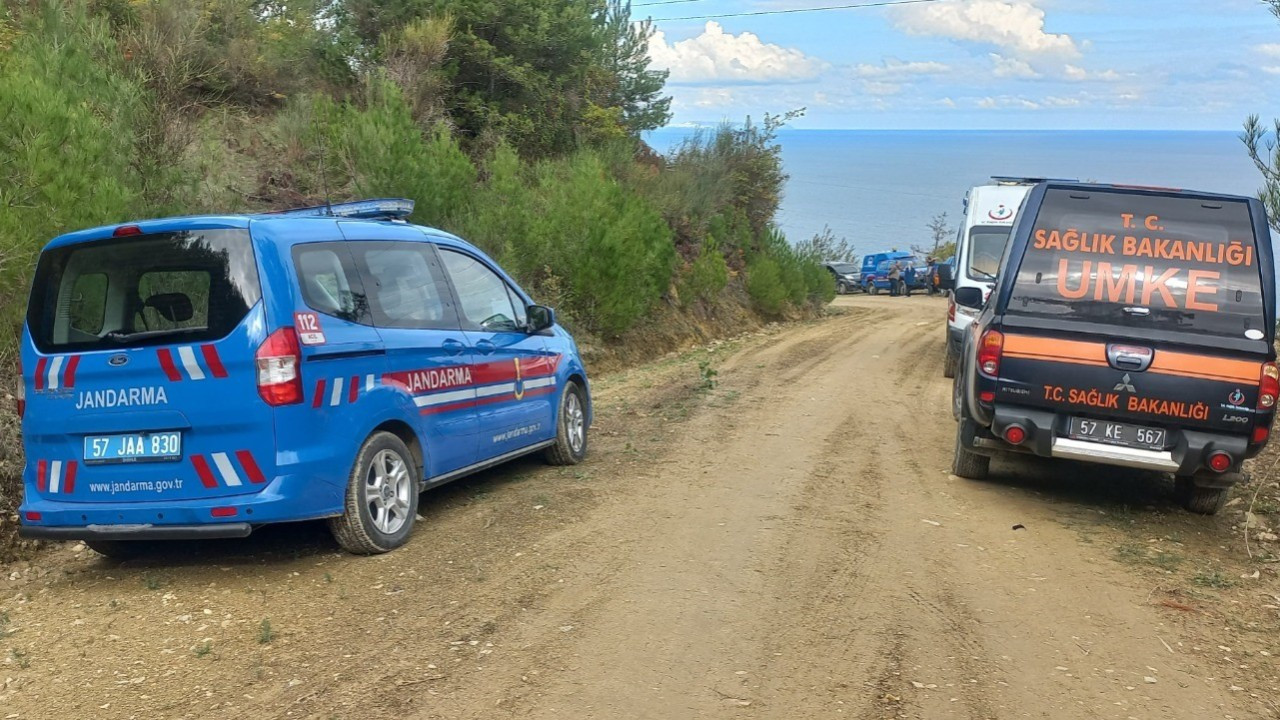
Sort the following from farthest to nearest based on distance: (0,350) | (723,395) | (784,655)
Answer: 1. (723,395)
2. (0,350)
3. (784,655)

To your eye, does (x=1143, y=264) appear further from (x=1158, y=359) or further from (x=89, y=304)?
(x=89, y=304)

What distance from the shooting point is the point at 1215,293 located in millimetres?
7555

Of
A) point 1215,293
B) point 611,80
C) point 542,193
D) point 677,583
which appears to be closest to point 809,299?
point 611,80

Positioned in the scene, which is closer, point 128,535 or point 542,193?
point 128,535

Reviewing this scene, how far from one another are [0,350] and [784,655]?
22.6 feet

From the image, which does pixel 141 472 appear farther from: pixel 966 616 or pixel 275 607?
pixel 966 616

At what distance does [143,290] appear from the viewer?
5.80 metres

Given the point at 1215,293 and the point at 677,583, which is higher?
the point at 1215,293

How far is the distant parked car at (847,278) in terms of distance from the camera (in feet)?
164

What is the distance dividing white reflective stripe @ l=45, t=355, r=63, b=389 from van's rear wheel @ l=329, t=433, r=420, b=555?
160 cm

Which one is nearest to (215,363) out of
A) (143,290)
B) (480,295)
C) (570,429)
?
(143,290)

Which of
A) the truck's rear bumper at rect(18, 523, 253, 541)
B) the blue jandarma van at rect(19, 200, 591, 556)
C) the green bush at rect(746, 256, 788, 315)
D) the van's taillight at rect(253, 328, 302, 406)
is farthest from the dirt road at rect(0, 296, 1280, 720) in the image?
the green bush at rect(746, 256, 788, 315)

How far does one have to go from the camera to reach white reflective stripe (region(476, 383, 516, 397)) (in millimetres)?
7404

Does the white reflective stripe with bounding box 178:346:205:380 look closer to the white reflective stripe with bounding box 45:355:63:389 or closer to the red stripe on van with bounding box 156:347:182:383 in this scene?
the red stripe on van with bounding box 156:347:182:383
